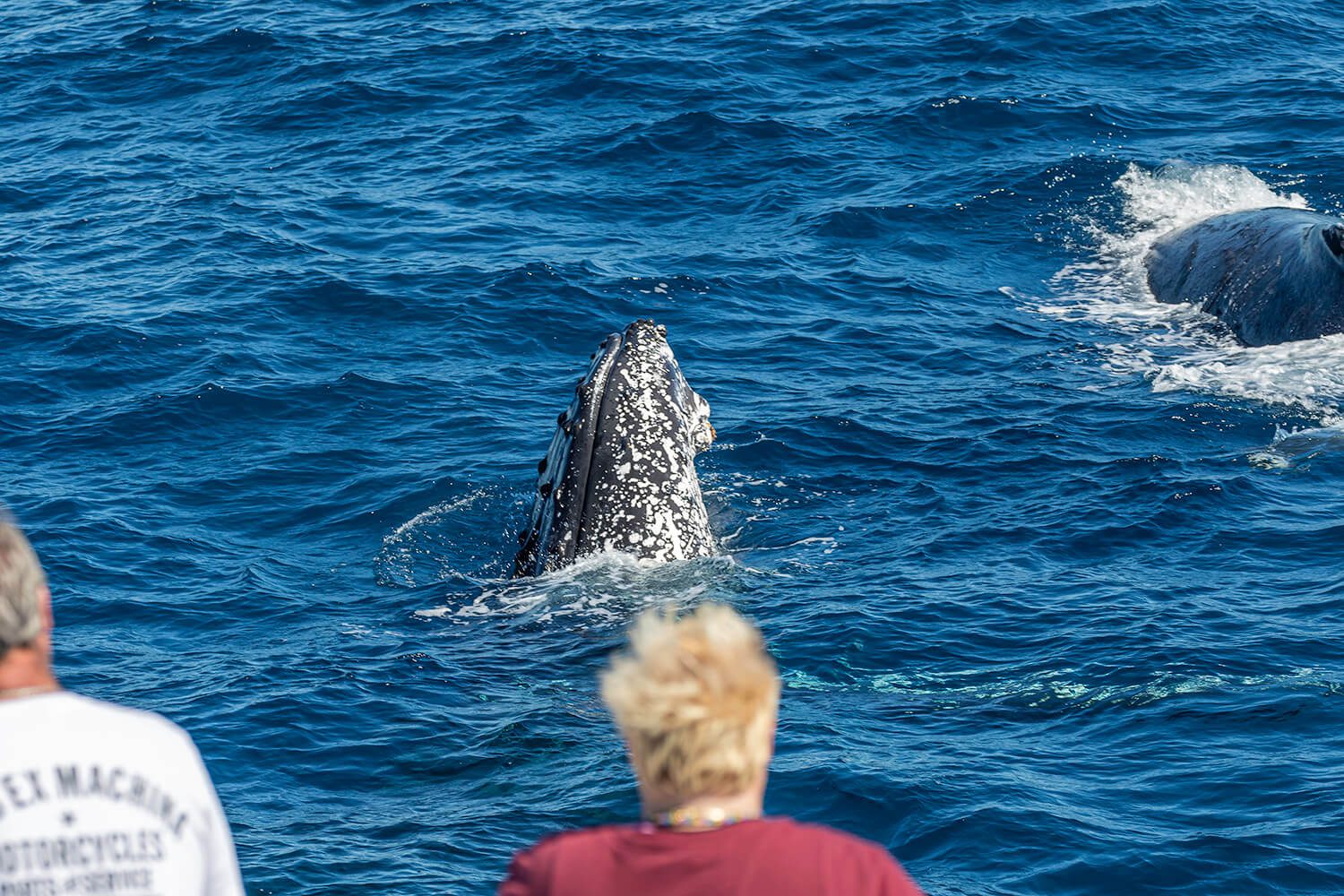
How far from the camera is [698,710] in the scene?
3848 millimetres

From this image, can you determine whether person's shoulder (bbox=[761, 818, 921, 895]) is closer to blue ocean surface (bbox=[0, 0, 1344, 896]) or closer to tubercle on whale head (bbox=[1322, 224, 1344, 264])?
blue ocean surface (bbox=[0, 0, 1344, 896])

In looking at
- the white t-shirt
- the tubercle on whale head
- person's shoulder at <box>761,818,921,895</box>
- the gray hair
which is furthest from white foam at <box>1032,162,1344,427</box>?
the gray hair

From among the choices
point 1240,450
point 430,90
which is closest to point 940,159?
point 430,90

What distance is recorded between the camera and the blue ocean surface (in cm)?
1070

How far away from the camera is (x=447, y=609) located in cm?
1341

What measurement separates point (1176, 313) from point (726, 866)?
18.1m

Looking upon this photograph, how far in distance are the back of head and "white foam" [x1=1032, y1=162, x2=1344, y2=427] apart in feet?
46.7

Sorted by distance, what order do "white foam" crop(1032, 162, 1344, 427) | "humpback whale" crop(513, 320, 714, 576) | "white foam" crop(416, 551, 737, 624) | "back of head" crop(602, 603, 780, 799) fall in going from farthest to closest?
"white foam" crop(1032, 162, 1344, 427), "humpback whale" crop(513, 320, 714, 576), "white foam" crop(416, 551, 737, 624), "back of head" crop(602, 603, 780, 799)

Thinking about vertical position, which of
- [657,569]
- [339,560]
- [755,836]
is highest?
[755,836]

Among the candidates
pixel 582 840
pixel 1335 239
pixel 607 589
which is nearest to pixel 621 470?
pixel 607 589

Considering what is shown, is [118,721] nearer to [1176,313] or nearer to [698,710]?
[698,710]

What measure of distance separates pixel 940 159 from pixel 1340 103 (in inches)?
269

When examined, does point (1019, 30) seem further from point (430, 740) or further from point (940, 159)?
point (430, 740)

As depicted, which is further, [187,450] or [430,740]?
[187,450]
